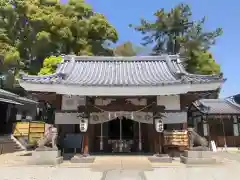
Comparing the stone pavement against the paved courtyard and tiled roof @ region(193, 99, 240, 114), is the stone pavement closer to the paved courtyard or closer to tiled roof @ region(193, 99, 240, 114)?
the paved courtyard

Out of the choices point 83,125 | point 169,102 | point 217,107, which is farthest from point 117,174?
point 217,107

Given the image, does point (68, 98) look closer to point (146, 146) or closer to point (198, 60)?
point (146, 146)

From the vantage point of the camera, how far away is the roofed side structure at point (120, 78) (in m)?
11.3

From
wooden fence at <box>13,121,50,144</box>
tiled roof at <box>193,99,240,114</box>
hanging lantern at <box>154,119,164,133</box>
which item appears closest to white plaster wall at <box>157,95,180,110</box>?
hanging lantern at <box>154,119,164,133</box>

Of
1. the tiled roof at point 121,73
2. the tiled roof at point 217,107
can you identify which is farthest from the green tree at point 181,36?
the tiled roof at point 121,73

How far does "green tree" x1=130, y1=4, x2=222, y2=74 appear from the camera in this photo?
3095cm

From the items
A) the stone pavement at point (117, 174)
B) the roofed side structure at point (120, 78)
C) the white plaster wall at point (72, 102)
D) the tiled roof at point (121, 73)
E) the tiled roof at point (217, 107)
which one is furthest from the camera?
the tiled roof at point (217, 107)

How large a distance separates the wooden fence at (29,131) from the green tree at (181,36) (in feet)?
65.3

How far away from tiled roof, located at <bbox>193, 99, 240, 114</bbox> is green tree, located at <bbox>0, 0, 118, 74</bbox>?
1415cm

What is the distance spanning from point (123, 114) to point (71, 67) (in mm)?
4830

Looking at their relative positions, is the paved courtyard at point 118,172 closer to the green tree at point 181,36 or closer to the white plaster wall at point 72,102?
the white plaster wall at point 72,102

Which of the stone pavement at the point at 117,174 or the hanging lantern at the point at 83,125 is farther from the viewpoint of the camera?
the hanging lantern at the point at 83,125

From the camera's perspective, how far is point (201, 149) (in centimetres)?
1123

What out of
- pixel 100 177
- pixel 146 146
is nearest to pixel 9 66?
pixel 146 146
